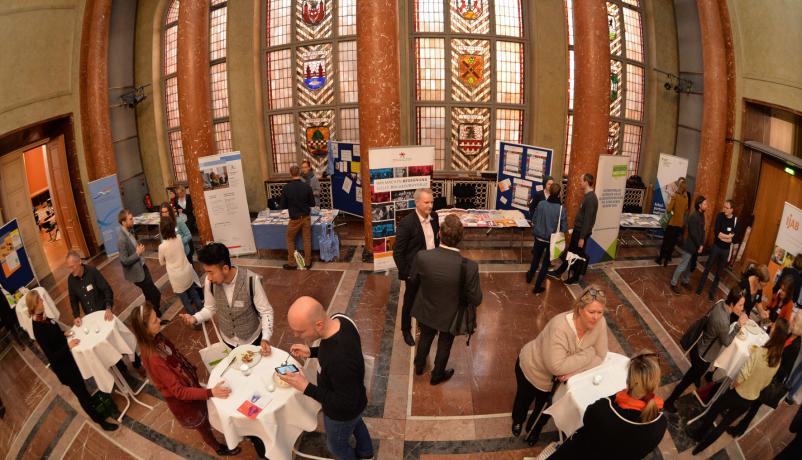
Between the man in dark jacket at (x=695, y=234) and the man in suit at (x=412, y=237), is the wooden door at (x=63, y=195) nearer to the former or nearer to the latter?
the man in suit at (x=412, y=237)

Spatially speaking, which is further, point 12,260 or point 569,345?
point 12,260

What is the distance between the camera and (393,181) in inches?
227

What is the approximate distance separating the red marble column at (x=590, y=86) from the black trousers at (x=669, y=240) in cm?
156

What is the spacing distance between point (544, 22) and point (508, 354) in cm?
749

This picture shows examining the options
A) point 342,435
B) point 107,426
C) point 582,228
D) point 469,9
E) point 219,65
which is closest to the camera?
point 342,435

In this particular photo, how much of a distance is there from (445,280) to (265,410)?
1.64 m

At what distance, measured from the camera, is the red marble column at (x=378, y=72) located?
6.00 meters

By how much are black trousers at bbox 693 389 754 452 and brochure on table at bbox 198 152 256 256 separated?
21.3 ft

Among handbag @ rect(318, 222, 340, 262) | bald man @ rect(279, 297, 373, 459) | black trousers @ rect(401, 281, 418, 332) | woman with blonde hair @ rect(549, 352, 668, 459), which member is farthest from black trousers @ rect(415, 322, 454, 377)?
handbag @ rect(318, 222, 340, 262)

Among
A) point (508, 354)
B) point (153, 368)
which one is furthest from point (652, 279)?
point (153, 368)

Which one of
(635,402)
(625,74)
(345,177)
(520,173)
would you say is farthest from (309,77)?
(635,402)

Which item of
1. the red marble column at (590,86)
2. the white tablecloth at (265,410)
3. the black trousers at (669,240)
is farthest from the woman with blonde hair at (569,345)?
the black trousers at (669,240)

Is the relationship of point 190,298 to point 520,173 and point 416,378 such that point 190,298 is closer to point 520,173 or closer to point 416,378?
point 416,378

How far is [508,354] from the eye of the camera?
4539 mm
